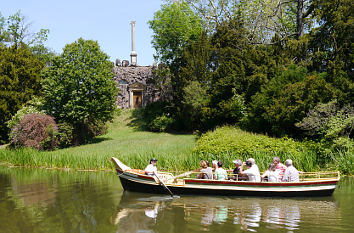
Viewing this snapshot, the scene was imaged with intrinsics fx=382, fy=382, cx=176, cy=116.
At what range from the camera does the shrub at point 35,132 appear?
3195 centimetres

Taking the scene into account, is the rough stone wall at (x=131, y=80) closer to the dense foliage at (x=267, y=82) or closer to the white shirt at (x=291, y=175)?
the dense foliage at (x=267, y=82)

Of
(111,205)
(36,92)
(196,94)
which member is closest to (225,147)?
(111,205)

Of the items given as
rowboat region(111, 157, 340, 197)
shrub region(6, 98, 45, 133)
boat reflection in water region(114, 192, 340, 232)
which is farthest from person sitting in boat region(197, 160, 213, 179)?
shrub region(6, 98, 45, 133)

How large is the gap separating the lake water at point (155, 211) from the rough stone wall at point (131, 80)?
34.0 meters

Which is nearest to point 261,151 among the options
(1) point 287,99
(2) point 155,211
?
(1) point 287,99

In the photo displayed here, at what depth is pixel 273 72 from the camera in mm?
29812

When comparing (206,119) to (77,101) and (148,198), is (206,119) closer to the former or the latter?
(77,101)

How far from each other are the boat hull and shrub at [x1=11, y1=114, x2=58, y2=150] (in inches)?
735

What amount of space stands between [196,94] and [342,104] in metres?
15.9

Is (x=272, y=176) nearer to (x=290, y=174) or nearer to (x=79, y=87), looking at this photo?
(x=290, y=174)

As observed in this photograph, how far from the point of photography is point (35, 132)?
1261 inches

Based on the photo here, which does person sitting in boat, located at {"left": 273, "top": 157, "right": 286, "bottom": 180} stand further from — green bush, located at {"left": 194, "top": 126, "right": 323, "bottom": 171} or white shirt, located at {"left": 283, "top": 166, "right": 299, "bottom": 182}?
green bush, located at {"left": 194, "top": 126, "right": 323, "bottom": 171}

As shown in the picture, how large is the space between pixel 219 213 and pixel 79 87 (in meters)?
25.3

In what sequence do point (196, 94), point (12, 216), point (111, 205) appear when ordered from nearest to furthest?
point (12, 216) < point (111, 205) < point (196, 94)
